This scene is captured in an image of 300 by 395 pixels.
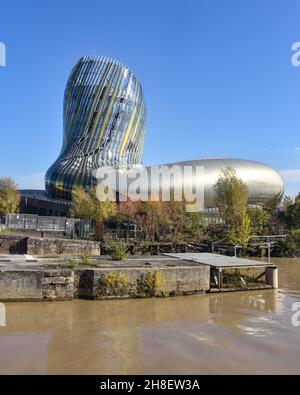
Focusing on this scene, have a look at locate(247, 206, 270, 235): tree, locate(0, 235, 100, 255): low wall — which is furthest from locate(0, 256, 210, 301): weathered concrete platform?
locate(247, 206, 270, 235): tree

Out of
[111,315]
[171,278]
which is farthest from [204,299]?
[111,315]

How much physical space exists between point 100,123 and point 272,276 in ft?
205

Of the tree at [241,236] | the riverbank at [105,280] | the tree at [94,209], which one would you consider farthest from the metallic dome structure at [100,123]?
the riverbank at [105,280]

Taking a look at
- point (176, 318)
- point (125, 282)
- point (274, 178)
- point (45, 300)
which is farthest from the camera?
point (274, 178)

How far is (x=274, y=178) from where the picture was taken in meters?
90.2

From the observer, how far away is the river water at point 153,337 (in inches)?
372

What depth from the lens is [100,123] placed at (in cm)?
7900

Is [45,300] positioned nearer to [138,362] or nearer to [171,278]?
[171,278]

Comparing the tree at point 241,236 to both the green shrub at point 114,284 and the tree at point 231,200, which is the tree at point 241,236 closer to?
the tree at point 231,200

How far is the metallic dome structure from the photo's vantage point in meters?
77.0

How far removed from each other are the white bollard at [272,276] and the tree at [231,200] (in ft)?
67.8

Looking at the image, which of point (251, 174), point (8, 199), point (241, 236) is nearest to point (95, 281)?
point (241, 236)

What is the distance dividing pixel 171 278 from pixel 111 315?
4.16m

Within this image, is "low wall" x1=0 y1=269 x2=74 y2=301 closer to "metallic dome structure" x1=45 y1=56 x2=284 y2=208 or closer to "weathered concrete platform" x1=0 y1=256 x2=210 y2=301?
"weathered concrete platform" x1=0 y1=256 x2=210 y2=301
